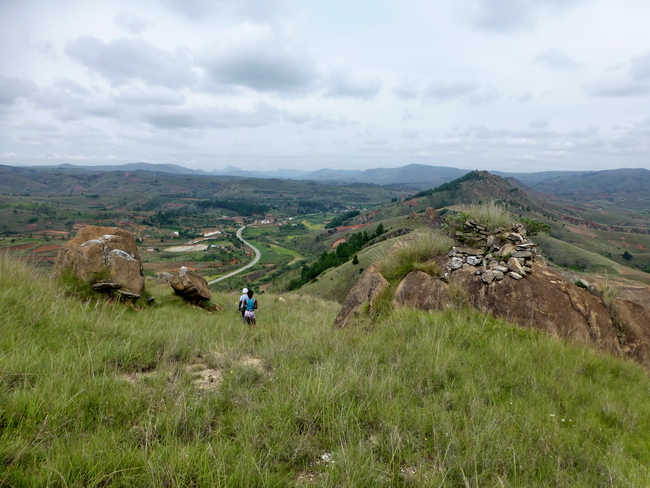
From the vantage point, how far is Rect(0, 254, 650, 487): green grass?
2.31 meters

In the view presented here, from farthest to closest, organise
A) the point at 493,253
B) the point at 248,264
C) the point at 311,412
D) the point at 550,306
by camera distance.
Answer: the point at 248,264 < the point at 493,253 < the point at 550,306 < the point at 311,412

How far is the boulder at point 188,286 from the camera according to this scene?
12.9 metres

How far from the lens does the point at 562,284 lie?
684 centimetres

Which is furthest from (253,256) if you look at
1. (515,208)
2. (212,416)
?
(515,208)

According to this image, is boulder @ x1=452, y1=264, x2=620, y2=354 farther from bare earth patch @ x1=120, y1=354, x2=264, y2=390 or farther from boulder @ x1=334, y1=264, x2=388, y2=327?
bare earth patch @ x1=120, y1=354, x2=264, y2=390

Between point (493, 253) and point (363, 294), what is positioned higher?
point (493, 253)

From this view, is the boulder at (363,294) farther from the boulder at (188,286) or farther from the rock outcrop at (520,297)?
the boulder at (188,286)

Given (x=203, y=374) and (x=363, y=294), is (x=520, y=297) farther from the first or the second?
(x=203, y=374)

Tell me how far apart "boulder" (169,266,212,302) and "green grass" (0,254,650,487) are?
7.73 meters

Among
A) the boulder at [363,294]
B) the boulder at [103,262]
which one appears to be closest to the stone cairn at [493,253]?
the boulder at [363,294]

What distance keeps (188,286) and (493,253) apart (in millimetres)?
11995

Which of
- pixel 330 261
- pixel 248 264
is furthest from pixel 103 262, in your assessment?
pixel 248 264

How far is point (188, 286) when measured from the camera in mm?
12883

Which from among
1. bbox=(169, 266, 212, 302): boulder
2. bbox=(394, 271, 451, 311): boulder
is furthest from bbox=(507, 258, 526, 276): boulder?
bbox=(169, 266, 212, 302): boulder
